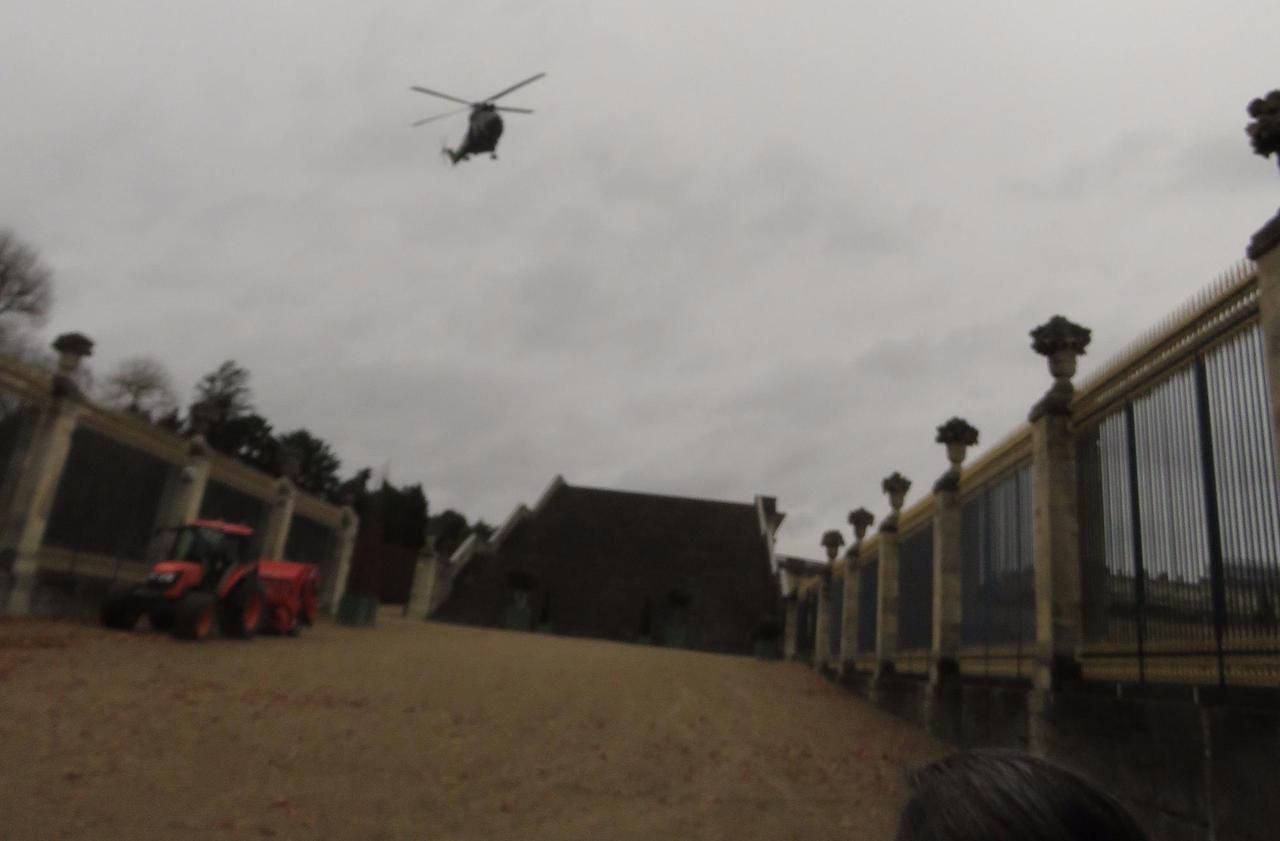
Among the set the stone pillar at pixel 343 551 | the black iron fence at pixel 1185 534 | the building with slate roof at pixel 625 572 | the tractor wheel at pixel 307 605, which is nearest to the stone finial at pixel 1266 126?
the black iron fence at pixel 1185 534

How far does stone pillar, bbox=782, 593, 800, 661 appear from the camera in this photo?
94.7 ft

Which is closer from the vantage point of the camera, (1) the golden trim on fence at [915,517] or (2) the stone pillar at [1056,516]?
(2) the stone pillar at [1056,516]

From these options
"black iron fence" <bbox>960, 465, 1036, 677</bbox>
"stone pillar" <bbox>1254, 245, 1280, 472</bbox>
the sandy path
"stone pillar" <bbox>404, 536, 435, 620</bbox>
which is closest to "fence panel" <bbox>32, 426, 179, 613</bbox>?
the sandy path

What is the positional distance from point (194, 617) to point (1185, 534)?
46.8 ft

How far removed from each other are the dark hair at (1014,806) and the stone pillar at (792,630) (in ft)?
93.4

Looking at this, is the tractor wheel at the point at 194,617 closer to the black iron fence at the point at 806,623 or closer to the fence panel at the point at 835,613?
the fence panel at the point at 835,613

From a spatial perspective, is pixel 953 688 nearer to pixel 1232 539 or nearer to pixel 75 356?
pixel 1232 539

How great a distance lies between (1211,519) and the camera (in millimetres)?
5586

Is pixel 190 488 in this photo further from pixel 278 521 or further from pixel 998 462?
pixel 998 462

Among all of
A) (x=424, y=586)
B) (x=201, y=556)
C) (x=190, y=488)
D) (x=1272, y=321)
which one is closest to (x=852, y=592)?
(x=201, y=556)

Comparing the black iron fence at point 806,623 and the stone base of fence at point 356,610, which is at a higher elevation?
the black iron fence at point 806,623

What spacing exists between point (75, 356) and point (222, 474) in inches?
219

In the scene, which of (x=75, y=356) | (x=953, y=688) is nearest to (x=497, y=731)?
(x=953, y=688)

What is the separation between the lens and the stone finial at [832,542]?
21594 mm
